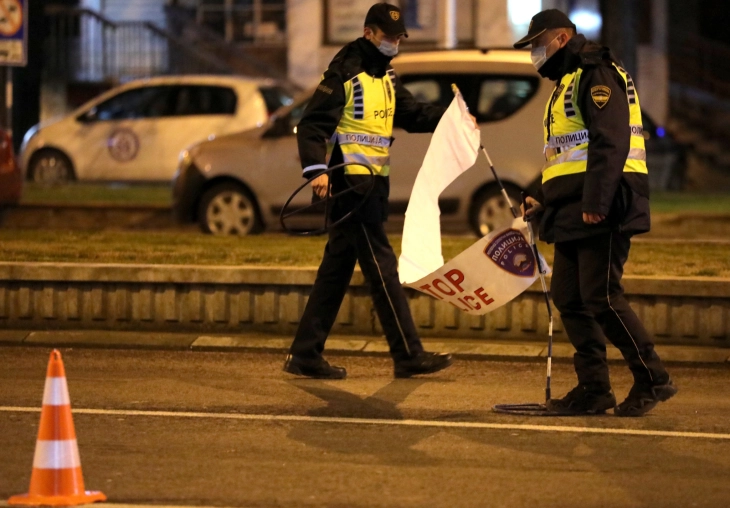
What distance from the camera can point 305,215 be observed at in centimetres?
1280

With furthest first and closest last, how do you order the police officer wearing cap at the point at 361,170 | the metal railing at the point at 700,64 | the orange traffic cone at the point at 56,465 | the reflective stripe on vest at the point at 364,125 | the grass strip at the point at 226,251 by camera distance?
the metal railing at the point at 700,64 < the grass strip at the point at 226,251 < the reflective stripe on vest at the point at 364,125 < the police officer wearing cap at the point at 361,170 < the orange traffic cone at the point at 56,465

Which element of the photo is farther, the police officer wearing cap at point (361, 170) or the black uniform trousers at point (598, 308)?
the police officer wearing cap at point (361, 170)

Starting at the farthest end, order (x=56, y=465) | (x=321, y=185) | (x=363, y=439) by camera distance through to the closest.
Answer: (x=321, y=185) < (x=363, y=439) < (x=56, y=465)

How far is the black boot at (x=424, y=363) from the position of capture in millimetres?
7727

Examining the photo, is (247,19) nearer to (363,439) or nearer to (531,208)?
(531,208)

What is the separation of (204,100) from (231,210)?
18.6ft

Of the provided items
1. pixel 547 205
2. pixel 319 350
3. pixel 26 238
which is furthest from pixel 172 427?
pixel 26 238

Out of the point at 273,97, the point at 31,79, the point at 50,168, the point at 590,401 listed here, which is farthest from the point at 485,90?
the point at 31,79

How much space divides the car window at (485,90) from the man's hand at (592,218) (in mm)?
6227

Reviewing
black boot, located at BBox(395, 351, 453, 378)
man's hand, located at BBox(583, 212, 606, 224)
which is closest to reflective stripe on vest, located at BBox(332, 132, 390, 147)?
black boot, located at BBox(395, 351, 453, 378)

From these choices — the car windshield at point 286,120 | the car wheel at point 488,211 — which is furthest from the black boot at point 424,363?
the car windshield at point 286,120

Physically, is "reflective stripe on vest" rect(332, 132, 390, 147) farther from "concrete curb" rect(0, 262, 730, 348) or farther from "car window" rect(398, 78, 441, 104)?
"car window" rect(398, 78, 441, 104)

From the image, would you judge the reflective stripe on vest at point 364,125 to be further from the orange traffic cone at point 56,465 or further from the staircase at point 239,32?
the staircase at point 239,32

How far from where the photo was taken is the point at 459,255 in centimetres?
710
